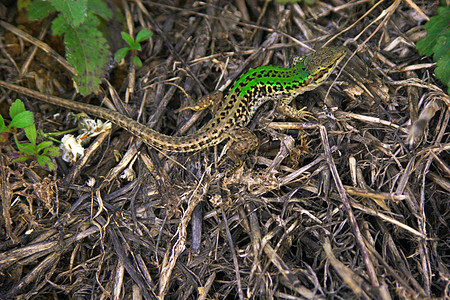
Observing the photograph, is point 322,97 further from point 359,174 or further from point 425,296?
point 425,296

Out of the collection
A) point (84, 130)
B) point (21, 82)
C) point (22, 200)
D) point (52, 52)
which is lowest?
point (22, 200)

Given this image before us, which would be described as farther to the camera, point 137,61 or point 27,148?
point 137,61

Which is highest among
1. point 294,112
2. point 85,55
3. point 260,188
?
point 85,55

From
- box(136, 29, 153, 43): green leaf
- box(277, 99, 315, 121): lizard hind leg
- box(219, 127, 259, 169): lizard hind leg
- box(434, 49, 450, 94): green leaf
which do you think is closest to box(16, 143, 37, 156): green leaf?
box(136, 29, 153, 43): green leaf

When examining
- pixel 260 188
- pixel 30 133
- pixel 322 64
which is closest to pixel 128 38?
pixel 30 133

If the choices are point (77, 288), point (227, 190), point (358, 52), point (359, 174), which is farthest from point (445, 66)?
point (77, 288)

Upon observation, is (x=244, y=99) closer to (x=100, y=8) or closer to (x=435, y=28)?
(x=435, y=28)

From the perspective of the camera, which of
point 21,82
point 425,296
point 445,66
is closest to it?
point 425,296

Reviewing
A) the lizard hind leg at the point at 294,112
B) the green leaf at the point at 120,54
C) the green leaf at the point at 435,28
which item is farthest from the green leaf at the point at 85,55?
the green leaf at the point at 435,28
